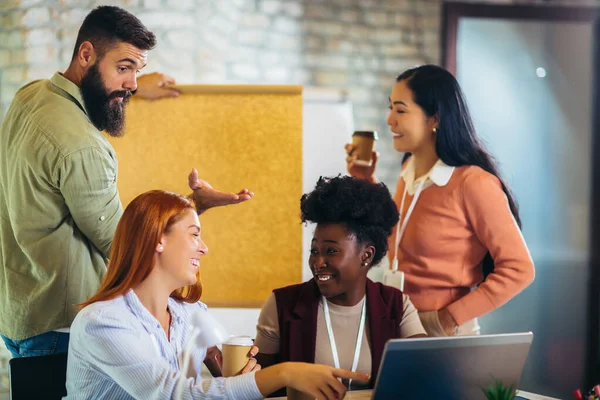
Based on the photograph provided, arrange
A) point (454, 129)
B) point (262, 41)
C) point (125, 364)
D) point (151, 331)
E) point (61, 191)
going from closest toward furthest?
point (125, 364) → point (151, 331) → point (61, 191) → point (454, 129) → point (262, 41)

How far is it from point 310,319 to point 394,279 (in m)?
0.57

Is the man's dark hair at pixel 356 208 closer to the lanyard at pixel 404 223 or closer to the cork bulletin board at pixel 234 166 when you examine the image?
the lanyard at pixel 404 223

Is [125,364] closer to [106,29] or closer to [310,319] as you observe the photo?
[310,319]

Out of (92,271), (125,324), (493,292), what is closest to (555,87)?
(493,292)

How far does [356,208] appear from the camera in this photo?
1.94 meters

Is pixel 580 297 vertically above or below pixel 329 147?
below

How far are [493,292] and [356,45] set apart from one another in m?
1.99

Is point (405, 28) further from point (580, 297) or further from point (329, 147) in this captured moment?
point (580, 297)

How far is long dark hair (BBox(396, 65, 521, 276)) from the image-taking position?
2.39m

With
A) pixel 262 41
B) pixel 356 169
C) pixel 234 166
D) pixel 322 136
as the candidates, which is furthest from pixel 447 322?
pixel 262 41

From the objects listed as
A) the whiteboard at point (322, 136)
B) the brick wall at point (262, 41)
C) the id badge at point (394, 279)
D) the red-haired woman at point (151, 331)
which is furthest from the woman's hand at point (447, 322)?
the brick wall at point (262, 41)

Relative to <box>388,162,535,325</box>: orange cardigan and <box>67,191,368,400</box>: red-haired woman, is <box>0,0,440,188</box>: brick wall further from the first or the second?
<box>67,191,368,400</box>: red-haired woman

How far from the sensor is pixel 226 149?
3020 millimetres

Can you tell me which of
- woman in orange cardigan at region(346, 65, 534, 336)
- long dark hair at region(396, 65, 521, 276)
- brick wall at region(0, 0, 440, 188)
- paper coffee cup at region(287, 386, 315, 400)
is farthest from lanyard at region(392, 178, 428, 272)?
brick wall at region(0, 0, 440, 188)
